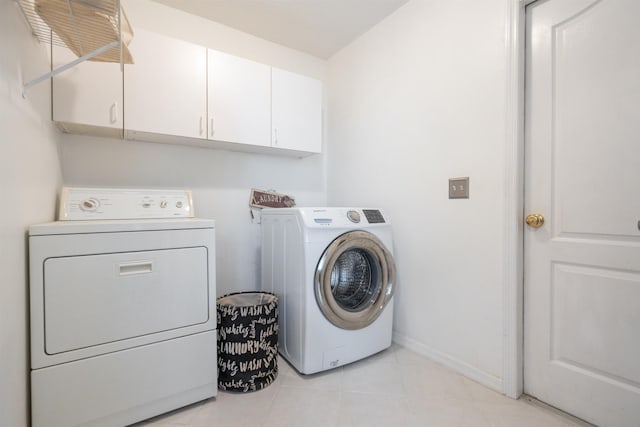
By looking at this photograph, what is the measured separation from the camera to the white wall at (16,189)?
35.0 inches

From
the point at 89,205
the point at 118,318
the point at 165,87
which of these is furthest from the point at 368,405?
the point at 165,87

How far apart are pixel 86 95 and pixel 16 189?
725 millimetres

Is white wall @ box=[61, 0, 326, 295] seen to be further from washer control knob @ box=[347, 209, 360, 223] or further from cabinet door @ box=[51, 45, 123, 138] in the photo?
washer control knob @ box=[347, 209, 360, 223]

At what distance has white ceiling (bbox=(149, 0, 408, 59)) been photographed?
1.94m

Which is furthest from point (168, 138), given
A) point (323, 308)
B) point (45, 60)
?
point (323, 308)

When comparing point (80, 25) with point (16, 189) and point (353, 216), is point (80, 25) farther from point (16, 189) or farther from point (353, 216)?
point (353, 216)

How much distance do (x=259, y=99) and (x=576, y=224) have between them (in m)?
1.89

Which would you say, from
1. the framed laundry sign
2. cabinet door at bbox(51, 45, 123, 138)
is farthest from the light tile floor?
cabinet door at bbox(51, 45, 123, 138)

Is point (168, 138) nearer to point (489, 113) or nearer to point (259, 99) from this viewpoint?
point (259, 99)

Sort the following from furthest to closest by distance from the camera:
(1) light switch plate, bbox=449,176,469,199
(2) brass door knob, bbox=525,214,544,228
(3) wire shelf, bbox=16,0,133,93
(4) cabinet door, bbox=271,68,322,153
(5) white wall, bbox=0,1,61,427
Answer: (4) cabinet door, bbox=271,68,322,153
(1) light switch plate, bbox=449,176,469,199
(2) brass door knob, bbox=525,214,544,228
(3) wire shelf, bbox=16,0,133,93
(5) white wall, bbox=0,1,61,427

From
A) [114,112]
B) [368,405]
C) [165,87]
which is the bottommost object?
[368,405]

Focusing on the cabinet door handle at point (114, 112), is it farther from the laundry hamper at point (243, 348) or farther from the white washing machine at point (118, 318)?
the laundry hamper at point (243, 348)

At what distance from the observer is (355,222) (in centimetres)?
172

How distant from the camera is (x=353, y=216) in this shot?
68.3 inches
